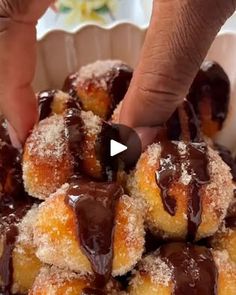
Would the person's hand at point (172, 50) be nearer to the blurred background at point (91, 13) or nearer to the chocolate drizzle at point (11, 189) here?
the chocolate drizzle at point (11, 189)

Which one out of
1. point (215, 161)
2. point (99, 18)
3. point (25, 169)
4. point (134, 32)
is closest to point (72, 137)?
point (25, 169)

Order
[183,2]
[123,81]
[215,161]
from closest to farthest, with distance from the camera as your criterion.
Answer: [183,2], [215,161], [123,81]

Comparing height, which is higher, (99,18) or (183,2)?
(183,2)

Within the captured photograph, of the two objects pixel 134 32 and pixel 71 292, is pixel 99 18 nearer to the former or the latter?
pixel 134 32

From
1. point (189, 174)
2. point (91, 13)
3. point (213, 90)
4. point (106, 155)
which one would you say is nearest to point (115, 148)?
point (106, 155)

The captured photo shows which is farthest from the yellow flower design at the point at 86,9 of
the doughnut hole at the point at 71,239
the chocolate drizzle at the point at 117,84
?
the doughnut hole at the point at 71,239

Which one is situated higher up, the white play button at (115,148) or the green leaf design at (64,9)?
the white play button at (115,148)
